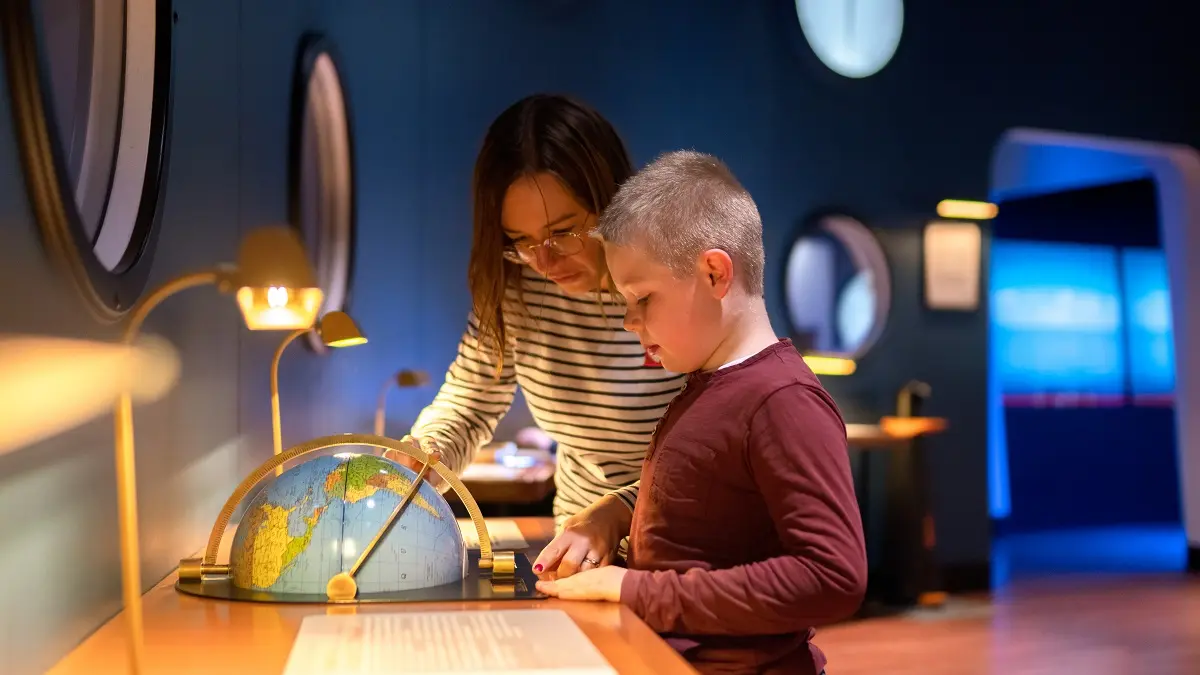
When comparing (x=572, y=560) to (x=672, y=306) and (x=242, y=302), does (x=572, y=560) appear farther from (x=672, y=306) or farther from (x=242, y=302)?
(x=242, y=302)

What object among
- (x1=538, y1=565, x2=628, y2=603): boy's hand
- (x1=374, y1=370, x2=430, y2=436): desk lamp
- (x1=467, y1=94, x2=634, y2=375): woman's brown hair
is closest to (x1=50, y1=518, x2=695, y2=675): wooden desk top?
(x1=538, y1=565, x2=628, y2=603): boy's hand

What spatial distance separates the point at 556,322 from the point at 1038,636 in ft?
13.2

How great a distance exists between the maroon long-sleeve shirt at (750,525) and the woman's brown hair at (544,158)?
537mm

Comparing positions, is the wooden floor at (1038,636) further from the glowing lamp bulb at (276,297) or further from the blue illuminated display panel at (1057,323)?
the glowing lamp bulb at (276,297)

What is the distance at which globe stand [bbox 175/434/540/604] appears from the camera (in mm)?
1427

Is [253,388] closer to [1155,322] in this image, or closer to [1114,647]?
[1114,647]

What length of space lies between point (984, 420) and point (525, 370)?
4.93 metres

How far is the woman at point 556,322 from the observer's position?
6.00ft

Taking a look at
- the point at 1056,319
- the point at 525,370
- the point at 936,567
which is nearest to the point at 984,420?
the point at 936,567

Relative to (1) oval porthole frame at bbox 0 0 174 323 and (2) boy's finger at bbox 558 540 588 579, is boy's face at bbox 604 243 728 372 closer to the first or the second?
(2) boy's finger at bbox 558 540 588 579

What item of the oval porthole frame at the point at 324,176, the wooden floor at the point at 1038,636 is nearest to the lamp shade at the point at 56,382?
the oval porthole frame at the point at 324,176

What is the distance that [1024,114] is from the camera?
6.51m

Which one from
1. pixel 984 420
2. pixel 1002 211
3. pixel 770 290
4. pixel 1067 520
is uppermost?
pixel 1002 211

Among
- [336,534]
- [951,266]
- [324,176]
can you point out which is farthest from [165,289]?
[951,266]
